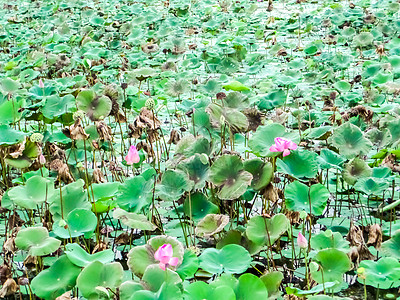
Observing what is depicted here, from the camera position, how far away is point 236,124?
2557 millimetres

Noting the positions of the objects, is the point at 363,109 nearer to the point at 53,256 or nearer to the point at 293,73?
the point at 293,73

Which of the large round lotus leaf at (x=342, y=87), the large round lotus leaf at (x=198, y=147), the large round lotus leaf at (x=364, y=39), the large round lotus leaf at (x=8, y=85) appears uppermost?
the large round lotus leaf at (x=198, y=147)

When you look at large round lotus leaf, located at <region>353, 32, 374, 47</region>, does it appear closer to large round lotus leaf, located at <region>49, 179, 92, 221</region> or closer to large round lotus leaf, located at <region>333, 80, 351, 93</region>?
large round lotus leaf, located at <region>333, 80, 351, 93</region>

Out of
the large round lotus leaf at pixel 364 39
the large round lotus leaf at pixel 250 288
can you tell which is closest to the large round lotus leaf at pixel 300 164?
the large round lotus leaf at pixel 250 288

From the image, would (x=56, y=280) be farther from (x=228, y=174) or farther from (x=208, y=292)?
(x=228, y=174)

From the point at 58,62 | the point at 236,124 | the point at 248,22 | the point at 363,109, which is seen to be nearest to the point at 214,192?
the point at 236,124

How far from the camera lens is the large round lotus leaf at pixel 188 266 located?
178 cm

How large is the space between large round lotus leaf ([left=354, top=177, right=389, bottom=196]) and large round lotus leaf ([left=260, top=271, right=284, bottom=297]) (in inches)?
22.8

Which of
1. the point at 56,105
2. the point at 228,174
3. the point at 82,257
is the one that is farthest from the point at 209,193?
the point at 56,105

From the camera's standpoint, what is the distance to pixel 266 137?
7.52 feet

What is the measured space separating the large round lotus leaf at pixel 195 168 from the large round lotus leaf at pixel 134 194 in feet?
0.46

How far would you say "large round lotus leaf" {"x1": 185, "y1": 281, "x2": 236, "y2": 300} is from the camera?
155 centimetres

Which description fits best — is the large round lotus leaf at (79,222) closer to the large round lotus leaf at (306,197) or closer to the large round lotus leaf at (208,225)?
the large round lotus leaf at (208,225)

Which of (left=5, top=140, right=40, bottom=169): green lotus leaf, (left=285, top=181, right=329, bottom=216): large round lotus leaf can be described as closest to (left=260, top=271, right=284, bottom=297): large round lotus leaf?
(left=285, top=181, right=329, bottom=216): large round lotus leaf
